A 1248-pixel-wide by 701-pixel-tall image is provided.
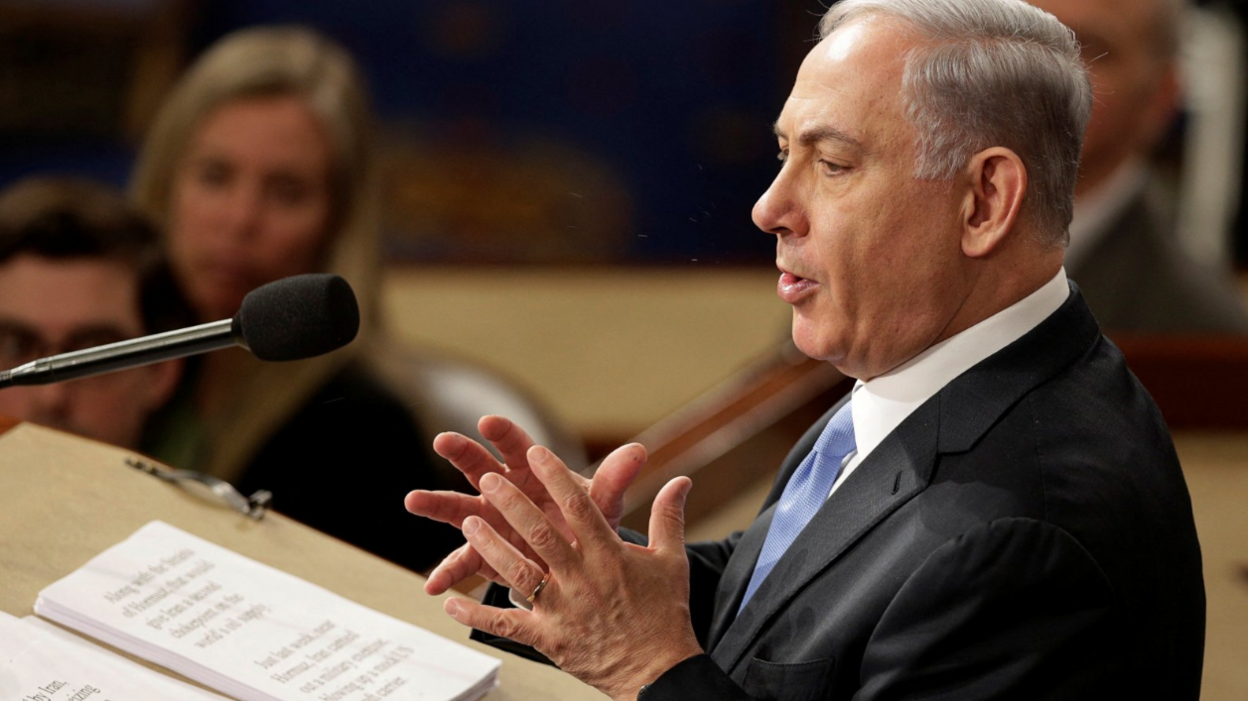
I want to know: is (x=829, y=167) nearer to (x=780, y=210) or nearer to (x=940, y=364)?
(x=780, y=210)

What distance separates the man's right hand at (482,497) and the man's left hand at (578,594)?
0.11 m

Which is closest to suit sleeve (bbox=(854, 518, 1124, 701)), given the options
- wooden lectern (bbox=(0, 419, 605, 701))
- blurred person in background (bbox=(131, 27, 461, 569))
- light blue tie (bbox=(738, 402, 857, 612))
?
light blue tie (bbox=(738, 402, 857, 612))

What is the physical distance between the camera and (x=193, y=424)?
8.49ft

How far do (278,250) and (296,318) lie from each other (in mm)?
1732

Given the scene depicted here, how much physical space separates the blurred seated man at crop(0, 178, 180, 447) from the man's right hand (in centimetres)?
116

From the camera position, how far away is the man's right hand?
130cm

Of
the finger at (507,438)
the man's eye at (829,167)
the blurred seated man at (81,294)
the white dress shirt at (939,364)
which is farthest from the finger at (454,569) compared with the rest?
the blurred seated man at (81,294)

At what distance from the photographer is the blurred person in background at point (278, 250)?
227 centimetres

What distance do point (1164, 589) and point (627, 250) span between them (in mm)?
4489

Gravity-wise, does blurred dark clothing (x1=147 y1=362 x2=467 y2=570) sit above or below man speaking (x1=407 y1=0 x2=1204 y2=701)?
below

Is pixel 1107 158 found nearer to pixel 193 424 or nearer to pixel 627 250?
pixel 193 424

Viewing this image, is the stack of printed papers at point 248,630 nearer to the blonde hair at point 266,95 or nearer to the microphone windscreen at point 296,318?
the microphone windscreen at point 296,318

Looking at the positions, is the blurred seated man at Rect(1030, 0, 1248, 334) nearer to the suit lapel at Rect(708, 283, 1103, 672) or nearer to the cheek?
the cheek

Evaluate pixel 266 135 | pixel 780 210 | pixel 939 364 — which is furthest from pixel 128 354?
pixel 266 135
